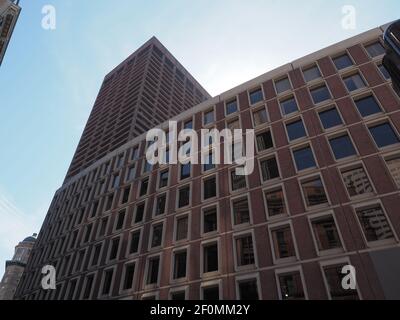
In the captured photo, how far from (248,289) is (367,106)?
654 inches

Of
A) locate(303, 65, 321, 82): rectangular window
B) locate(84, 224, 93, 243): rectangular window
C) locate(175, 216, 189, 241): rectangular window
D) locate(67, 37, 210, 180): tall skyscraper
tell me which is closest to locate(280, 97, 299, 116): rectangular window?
locate(303, 65, 321, 82): rectangular window

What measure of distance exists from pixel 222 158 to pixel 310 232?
10.8 meters

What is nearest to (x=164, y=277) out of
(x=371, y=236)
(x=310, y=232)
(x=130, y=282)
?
(x=130, y=282)

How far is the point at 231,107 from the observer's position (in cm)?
3091

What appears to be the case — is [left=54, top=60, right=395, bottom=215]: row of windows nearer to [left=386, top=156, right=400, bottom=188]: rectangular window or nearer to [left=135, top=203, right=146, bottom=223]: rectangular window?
[left=386, top=156, right=400, bottom=188]: rectangular window

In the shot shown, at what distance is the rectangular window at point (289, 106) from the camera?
1018 inches

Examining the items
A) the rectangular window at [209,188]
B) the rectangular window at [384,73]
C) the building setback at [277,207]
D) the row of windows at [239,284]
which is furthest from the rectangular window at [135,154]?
the rectangular window at [384,73]

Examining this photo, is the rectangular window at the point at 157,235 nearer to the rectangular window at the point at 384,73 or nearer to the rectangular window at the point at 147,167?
the rectangular window at the point at 147,167

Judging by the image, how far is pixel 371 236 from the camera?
56.0 feet

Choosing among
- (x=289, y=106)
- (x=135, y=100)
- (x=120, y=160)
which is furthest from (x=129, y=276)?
(x=135, y=100)

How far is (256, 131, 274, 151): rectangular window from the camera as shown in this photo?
82.4 ft

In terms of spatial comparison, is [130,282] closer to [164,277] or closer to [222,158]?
[164,277]

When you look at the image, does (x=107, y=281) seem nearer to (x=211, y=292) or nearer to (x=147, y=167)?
(x=211, y=292)

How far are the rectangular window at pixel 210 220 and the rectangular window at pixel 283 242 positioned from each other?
5.16 meters
